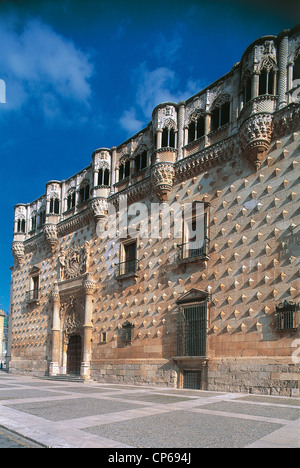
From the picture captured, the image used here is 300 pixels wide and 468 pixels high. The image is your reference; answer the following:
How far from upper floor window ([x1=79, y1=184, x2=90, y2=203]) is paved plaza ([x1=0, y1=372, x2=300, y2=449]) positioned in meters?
16.4

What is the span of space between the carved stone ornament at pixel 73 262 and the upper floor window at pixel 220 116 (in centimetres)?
1166

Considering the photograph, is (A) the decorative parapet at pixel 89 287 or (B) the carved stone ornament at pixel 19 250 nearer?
(A) the decorative parapet at pixel 89 287

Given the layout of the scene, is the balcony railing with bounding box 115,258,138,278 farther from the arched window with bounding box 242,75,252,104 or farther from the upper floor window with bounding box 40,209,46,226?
the upper floor window with bounding box 40,209,46,226

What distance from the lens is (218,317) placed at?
18.0 metres

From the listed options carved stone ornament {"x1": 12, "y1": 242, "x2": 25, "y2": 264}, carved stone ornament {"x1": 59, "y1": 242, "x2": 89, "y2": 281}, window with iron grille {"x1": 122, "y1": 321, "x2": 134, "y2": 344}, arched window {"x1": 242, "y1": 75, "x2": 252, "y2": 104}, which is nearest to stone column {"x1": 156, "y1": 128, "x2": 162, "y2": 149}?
arched window {"x1": 242, "y1": 75, "x2": 252, "y2": 104}

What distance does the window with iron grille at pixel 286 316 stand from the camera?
1527 centimetres

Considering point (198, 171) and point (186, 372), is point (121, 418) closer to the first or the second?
point (186, 372)

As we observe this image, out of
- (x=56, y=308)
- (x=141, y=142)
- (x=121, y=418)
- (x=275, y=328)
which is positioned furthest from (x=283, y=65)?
(x=56, y=308)

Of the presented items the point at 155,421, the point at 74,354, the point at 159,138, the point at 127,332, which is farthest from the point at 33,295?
the point at 155,421

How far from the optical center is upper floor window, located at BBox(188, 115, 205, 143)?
21.5 metres

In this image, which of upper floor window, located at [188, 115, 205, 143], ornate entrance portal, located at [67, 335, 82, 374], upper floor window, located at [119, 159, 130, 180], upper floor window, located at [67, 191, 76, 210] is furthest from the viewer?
upper floor window, located at [67, 191, 76, 210]

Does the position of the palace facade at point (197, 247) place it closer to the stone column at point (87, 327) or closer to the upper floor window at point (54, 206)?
the stone column at point (87, 327)

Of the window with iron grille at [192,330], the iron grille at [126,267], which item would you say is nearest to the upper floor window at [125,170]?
the iron grille at [126,267]

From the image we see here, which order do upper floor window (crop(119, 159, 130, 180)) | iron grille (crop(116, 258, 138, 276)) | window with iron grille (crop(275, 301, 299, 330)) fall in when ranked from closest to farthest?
1. window with iron grille (crop(275, 301, 299, 330))
2. iron grille (crop(116, 258, 138, 276))
3. upper floor window (crop(119, 159, 130, 180))
